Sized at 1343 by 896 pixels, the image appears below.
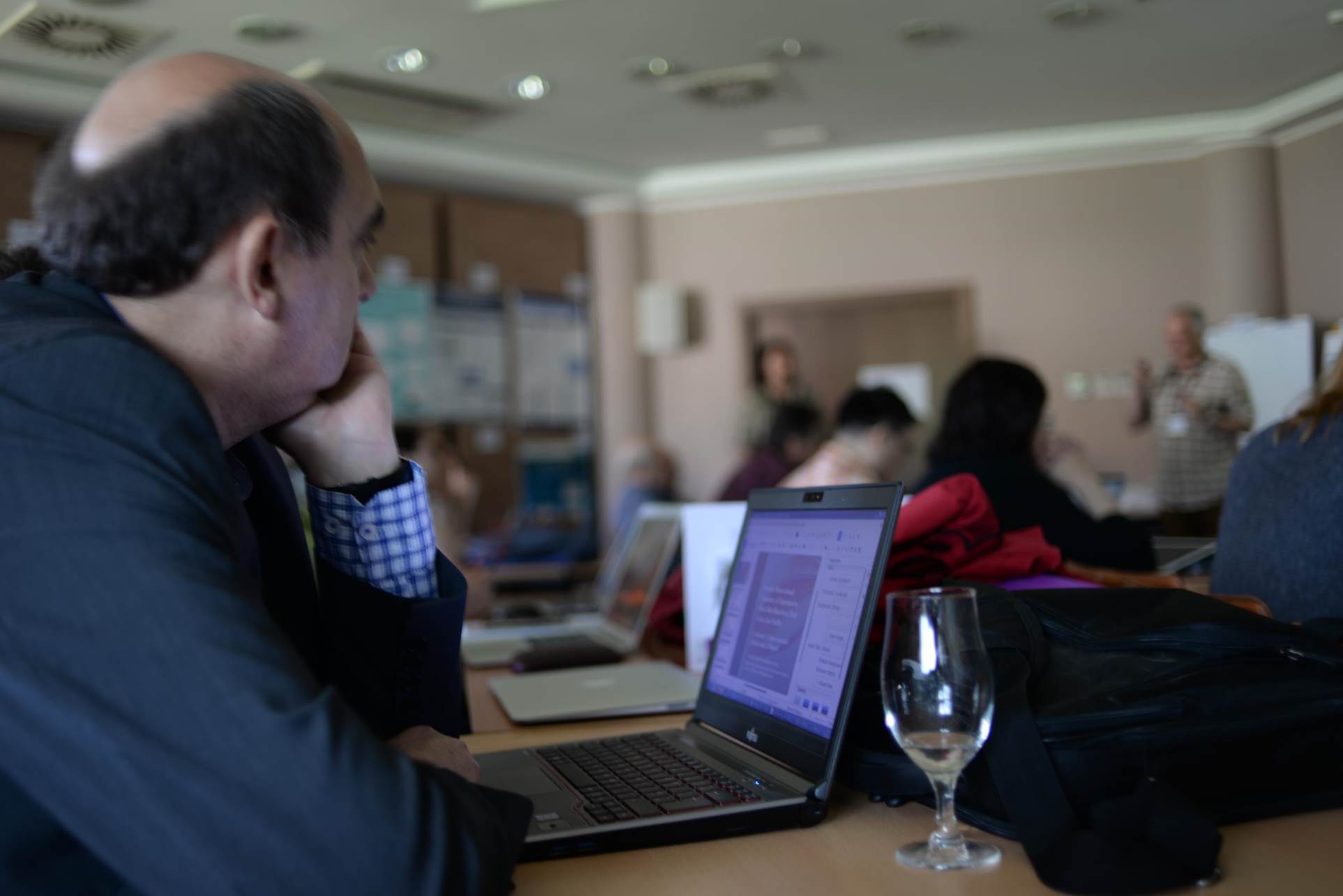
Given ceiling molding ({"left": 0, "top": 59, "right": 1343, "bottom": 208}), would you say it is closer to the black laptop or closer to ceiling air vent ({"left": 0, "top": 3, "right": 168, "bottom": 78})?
ceiling air vent ({"left": 0, "top": 3, "right": 168, "bottom": 78})

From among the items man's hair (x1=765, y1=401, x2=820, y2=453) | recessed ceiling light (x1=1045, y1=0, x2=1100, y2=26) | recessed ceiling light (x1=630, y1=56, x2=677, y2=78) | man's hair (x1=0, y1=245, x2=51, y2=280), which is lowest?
man's hair (x1=765, y1=401, x2=820, y2=453)

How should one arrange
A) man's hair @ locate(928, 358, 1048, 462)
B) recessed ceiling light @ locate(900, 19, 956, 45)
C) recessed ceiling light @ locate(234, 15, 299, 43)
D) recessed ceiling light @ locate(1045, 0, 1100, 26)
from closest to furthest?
man's hair @ locate(928, 358, 1048, 462) < recessed ceiling light @ locate(234, 15, 299, 43) < recessed ceiling light @ locate(1045, 0, 1100, 26) < recessed ceiling light @ locate(900, 19, 956, 45)

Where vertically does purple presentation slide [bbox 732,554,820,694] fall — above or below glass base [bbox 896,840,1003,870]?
above

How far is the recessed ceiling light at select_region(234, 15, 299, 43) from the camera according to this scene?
14.0ft

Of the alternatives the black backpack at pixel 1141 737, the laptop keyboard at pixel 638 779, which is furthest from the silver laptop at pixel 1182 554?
the laptop keyboard at pixel 638 779

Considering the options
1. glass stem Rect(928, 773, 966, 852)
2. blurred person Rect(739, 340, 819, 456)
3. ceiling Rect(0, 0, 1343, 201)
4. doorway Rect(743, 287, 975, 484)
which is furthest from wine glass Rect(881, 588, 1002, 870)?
doorway Rect(743, 287, 975, 484)

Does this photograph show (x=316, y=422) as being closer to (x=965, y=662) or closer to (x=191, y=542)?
(x=191, y=542)

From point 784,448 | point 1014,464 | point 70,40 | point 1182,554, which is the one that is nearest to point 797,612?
point 1182,554

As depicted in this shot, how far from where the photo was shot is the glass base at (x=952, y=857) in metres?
0.81

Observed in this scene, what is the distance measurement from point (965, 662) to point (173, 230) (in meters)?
0.65

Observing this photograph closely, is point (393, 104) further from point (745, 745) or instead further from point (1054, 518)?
point (745, 745)

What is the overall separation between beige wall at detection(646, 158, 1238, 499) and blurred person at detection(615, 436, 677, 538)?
0.82 meters

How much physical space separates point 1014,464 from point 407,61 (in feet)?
11.1

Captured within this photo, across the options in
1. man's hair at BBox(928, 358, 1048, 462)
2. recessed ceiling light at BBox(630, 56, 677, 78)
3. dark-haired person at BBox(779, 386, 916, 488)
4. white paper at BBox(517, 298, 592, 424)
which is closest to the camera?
man's hair at BBox(928, 358, 1048, 462)
